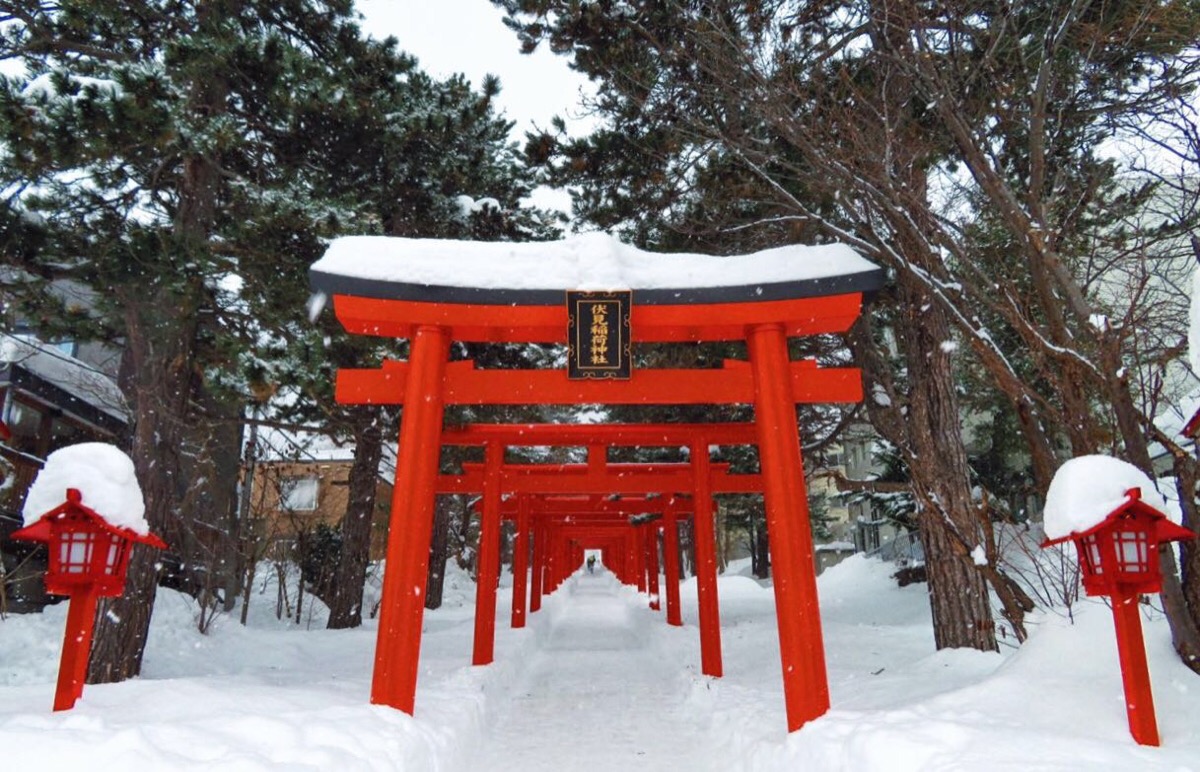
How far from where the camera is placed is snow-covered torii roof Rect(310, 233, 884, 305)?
19.4 ft

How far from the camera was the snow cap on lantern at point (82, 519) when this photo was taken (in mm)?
4270

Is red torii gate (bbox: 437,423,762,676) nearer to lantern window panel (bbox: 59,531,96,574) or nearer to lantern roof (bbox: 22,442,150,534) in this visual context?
lantern roof (bbox: 22,442,150,534)

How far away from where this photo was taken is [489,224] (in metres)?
11.5

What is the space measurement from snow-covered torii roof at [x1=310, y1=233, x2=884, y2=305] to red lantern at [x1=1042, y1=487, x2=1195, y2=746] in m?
2.46

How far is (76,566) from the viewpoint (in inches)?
170

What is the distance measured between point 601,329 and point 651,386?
27.9 inches

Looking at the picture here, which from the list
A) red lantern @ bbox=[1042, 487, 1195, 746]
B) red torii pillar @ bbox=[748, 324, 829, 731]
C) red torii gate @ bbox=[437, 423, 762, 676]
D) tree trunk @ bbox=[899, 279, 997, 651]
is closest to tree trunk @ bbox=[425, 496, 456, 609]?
red torii gate @ bbox=[437, 423, 762, 676]

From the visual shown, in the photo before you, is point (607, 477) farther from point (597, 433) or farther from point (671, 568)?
point (671, 568)

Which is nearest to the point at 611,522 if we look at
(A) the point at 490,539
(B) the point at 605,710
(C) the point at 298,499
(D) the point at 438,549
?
(D) the point at 438,549

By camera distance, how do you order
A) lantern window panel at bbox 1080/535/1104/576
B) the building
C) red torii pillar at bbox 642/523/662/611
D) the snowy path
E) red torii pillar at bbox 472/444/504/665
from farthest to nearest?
red torii pillar at bbox 642/523/662/611 → the building → red torii pillar at bbox 472/444/504/665 → the snowy path → lantern window panel at bbox 1080/535/1104/576

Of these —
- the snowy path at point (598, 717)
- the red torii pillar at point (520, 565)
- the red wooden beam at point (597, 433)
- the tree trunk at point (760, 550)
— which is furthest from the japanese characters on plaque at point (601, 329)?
the tree trunk at point (760, 550)

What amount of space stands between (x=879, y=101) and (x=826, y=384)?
286 centimetres

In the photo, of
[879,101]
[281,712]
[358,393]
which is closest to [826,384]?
[879,101]

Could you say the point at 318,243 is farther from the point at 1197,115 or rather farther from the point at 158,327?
the point at 1197,115
